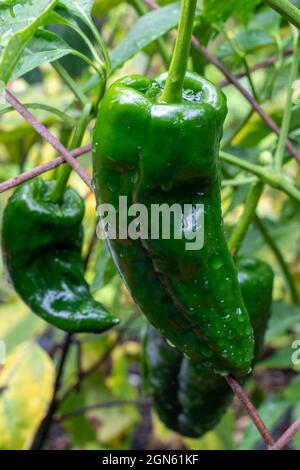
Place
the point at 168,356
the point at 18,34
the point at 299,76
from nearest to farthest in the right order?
1. the point at 18,34
2. the point at 168,356
3. the point at 299,76

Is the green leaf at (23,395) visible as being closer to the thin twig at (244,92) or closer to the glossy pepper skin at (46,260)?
the glossy pepper skin at (46,260)

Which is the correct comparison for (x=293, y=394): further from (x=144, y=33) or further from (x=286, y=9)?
(x=286, y=9)

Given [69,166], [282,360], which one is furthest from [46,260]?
[282,360]

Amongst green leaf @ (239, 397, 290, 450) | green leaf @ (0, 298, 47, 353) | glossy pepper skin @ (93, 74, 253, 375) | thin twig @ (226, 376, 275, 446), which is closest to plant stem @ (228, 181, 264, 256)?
glossy pepper skin @ (93, 74, 253, 375)

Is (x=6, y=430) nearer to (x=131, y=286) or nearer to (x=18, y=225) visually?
(x=18, y=225)

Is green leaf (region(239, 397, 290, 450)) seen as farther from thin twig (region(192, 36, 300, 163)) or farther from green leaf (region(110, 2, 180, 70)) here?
green leaf (region(110, 2, 180, 70))
